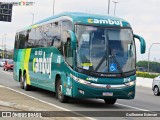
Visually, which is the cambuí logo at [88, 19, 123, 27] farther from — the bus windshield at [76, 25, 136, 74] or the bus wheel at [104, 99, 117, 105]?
the bus wheel at [104, 99, 117, 105]

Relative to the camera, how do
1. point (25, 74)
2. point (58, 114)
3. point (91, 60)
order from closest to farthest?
1. point (58, 114)
2. point (91, 60)
3. point (25, 74)

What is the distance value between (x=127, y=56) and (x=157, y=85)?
32.7 feet

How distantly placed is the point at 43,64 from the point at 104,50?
4.98 metres

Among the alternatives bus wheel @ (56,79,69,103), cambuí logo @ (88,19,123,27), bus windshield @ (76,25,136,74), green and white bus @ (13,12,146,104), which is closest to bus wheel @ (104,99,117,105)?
green and white bus @ (13,12,146,104)

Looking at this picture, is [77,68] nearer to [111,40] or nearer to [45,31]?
[111,40]

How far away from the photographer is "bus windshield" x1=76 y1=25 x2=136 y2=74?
1468cm

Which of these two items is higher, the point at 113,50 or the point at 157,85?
the point at 113,50

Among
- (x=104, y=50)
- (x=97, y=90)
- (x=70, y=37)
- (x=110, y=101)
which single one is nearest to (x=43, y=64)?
(x=110, y=101)

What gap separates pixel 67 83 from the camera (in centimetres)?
1535

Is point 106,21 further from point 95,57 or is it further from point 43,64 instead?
point 43,64

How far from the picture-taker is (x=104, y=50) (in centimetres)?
1484

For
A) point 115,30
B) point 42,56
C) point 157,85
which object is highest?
point 115,30

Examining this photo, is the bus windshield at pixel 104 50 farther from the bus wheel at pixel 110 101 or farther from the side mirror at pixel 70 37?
the bus wheel at pixel 110 101

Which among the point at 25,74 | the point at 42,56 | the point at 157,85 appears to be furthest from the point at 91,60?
the point at 157,85
